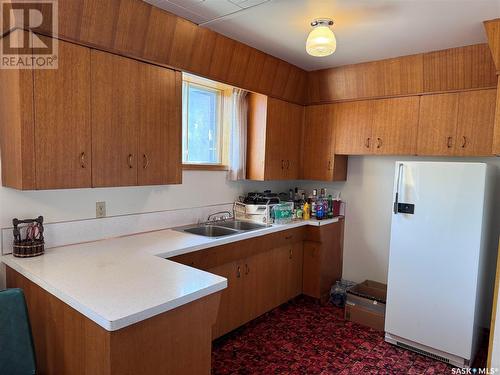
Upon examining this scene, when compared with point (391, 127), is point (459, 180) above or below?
below

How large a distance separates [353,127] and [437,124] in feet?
2.59

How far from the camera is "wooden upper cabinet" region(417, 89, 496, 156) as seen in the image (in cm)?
273

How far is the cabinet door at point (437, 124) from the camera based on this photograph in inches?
114

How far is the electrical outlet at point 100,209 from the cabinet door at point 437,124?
2754 millimetres

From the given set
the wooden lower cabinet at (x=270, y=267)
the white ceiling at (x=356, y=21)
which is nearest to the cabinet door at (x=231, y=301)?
the wooden lower cabinet at (x=270, y=267)

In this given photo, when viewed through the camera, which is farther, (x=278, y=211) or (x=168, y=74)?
(x=278, y=211)

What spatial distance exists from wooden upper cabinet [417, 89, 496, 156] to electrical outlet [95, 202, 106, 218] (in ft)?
9.06

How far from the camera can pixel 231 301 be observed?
275 centimetres

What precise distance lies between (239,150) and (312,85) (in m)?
1.16

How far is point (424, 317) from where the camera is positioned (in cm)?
264

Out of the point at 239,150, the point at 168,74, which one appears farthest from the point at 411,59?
the point at 168,74

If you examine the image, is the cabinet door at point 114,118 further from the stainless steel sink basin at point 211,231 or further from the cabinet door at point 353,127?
the cabinet door at point 353,127

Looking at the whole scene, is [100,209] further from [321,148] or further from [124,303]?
[321,148]

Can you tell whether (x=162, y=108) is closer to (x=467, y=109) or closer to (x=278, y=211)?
(x=278, y=211)
